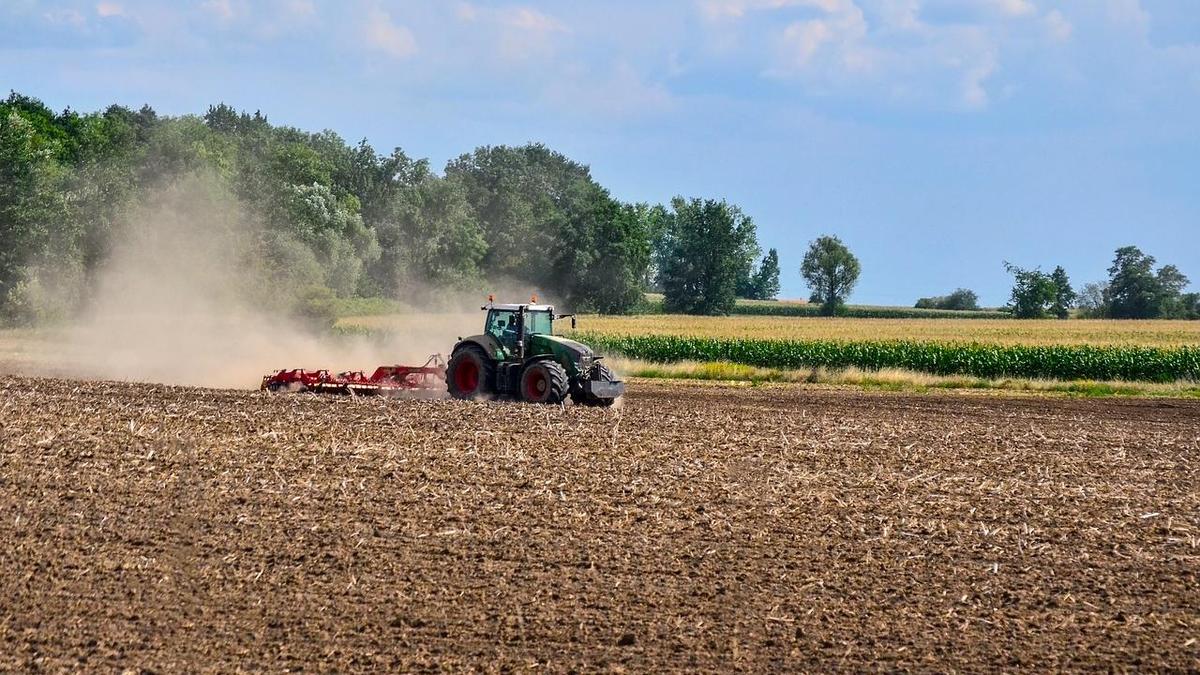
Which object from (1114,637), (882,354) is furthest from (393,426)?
(882,354)

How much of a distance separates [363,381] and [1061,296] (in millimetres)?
84913

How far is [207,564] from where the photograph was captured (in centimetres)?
1113

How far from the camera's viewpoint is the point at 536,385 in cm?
2288

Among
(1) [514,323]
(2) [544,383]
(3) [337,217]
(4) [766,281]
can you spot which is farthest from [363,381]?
(4) [766,281]

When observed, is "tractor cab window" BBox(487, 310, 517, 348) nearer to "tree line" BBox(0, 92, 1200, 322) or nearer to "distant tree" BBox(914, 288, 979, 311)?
"tree line" BBox(0, 92, 1200, 322)

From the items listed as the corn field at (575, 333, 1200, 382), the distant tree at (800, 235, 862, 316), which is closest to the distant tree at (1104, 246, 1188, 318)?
the distant tree at (800, 235, 862, 316)

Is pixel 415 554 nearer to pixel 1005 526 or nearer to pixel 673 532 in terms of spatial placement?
pixel 673 532

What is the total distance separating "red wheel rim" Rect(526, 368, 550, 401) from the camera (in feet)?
74.1

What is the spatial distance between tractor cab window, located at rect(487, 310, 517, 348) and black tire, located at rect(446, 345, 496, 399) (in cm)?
43

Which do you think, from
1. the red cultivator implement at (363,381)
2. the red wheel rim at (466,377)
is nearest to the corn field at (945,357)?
the red cultivator implement at (363,381)

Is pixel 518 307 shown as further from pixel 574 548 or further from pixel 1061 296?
pixel 1061 296

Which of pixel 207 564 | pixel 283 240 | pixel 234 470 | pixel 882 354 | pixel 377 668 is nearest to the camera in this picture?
pixel 377 668

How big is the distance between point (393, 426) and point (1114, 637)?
11335 millimetres

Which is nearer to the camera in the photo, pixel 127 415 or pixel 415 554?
pixel 415 554
